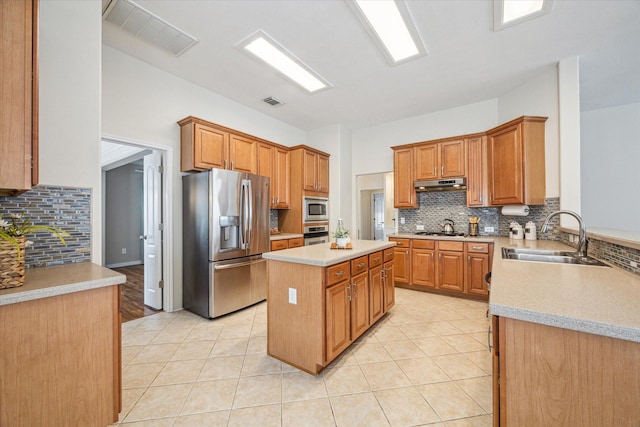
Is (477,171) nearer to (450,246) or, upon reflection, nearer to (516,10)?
(450,246)

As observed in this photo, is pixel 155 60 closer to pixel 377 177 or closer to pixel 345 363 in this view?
pixel 345 363

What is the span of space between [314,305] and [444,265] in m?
2.65

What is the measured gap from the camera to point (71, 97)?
1.80m

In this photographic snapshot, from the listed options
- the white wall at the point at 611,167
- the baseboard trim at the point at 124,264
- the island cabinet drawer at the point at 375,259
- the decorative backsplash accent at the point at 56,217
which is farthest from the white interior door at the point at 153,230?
the white wall at the point at 611,167

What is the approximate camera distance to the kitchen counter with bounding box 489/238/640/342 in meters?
0.81

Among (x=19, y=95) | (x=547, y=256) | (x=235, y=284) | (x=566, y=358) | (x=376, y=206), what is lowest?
(x=235, y=284)

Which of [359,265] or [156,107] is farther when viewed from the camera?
[156,107]

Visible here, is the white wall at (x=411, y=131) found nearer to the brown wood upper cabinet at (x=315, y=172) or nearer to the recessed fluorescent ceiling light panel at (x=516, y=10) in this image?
the brown wood upper cabinet at (x=315, y=172)

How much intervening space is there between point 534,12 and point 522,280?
2461mm

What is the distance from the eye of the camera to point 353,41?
8.63 ft

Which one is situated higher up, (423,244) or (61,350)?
(423,244)

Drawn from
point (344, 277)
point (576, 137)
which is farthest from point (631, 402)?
point (576, 137)

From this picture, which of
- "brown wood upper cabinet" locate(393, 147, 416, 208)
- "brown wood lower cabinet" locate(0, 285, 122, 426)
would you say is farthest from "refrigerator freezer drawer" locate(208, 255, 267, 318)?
"brown wood upper cabinet" locate(393, 147, 416, 208)

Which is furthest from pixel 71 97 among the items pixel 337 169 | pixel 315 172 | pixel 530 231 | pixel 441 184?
pixel 530 231
